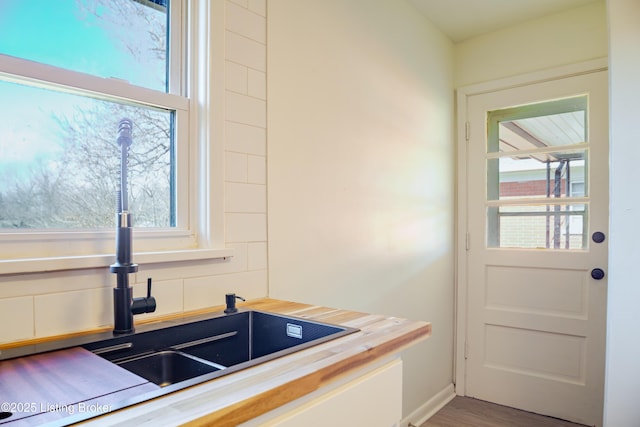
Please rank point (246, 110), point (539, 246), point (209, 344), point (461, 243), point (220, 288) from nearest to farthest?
1. point (209, 344)
2. point (220, 288)
3. point (246, 110)
4. point (539, 246)
5. point (461, 243)

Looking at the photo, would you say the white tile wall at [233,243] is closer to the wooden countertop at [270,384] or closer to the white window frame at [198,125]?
the white window frame at [198,125]

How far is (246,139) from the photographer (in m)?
1.47

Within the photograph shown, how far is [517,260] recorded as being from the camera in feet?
9.07

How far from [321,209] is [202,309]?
0.70m

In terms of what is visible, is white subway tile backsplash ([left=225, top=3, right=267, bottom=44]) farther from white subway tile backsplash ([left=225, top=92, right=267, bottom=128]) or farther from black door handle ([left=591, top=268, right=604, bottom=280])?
black door handle ([left=591, top=268, right=604, bottom=280])

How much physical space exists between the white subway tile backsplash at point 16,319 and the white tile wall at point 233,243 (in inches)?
1.4

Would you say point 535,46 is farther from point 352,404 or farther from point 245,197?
point 352,404

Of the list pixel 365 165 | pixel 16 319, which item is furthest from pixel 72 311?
pixel 365 165

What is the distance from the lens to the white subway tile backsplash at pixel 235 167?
1398mm

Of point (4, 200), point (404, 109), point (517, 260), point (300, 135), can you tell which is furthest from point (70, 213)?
point (517, 260)

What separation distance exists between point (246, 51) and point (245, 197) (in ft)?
1.68

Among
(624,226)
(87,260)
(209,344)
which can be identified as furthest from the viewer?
(624,226)

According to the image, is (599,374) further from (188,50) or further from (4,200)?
(4,200)

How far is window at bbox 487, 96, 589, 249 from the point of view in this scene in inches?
102
